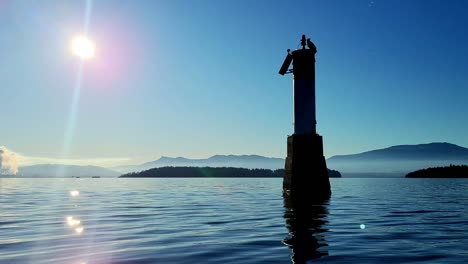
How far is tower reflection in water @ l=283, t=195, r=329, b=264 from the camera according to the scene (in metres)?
8.52

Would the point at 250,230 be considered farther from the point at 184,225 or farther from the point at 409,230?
the point at 409,230

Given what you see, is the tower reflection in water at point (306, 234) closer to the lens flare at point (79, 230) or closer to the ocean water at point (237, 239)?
the ocean water at point (237, 239)

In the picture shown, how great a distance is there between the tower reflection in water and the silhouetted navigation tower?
5.51 meters

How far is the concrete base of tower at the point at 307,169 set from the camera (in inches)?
938

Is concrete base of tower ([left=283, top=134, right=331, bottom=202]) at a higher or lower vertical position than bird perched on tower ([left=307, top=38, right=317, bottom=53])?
lower

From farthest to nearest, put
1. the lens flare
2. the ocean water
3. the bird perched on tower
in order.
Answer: the bird perched on tower → the lens flare → the ocean water

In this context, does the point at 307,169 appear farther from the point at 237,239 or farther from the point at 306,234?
the point at 237,239

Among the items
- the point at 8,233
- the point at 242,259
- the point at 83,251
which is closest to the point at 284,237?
the point at 242,259

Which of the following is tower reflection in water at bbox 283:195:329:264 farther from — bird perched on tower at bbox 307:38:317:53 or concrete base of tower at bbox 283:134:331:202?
bird perched on tower at bbox 307:38:317:53

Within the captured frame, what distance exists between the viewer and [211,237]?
11.0m

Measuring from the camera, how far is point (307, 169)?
78.9 feet

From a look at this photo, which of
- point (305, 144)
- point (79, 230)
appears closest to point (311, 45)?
point (305, 144)

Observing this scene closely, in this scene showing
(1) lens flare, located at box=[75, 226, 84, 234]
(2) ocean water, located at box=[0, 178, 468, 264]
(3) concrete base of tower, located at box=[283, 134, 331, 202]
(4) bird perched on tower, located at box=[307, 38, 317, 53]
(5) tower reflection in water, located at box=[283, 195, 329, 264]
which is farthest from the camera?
(4) bird perched on tower, located at box=[307, 38, 317, 53]

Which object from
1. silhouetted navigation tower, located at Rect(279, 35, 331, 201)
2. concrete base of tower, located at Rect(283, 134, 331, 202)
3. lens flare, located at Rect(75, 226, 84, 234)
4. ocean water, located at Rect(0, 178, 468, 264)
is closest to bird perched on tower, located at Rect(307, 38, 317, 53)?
silhouetted navigation tower, located at Rect(279, 35, 331, 201)
